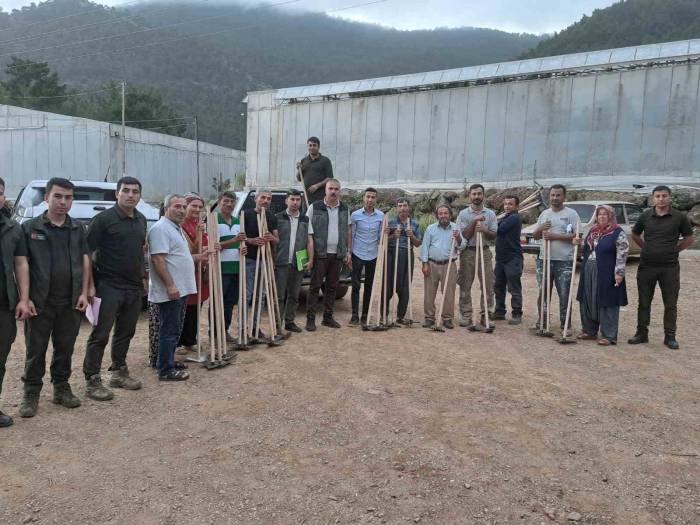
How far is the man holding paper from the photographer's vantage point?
6336 mm

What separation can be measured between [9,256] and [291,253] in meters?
3.12

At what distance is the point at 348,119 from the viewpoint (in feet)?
68.0

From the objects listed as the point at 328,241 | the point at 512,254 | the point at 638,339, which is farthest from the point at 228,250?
the point at 638,339

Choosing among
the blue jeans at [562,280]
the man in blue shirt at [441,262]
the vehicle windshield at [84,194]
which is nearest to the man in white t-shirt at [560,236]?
the blue jeans at [562,280]

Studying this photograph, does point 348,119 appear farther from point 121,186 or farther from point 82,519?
point 82,519

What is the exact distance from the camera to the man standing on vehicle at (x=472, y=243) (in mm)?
6922

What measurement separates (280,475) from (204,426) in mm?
921

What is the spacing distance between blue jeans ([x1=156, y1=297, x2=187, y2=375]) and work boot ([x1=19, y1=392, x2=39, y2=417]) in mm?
1044

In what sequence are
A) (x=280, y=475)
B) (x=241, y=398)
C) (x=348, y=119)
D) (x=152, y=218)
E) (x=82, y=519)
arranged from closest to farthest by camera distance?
(x=82, y=519)
(x=280, y=475)
(x=241, y=398)
(x=152, y=218)
(x=348, y=119)

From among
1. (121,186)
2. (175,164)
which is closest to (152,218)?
(121,186)

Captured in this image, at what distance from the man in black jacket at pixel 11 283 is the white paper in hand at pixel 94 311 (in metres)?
0.51

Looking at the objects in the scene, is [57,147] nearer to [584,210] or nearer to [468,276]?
[584,210]

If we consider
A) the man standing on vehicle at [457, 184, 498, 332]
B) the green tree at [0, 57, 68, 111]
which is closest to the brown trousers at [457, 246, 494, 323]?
the man standing on vehicle at [457, 184, 498, 332]

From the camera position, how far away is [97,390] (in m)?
4.39
